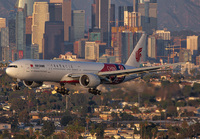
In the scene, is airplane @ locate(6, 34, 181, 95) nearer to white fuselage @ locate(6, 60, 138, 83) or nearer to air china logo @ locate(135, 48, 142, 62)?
white fuselage @ locate(6, 60, 138, 83)

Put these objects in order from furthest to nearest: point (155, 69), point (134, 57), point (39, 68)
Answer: point (134, 57), point (155, 69), point (39, 68)

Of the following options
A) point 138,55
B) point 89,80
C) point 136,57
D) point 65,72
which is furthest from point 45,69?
point 138,55

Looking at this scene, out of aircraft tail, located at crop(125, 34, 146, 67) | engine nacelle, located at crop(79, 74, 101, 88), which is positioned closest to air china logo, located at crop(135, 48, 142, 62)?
aircraft tail, located at crop(125, 34, 146, 67)

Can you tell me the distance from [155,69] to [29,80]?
21163 millimetres

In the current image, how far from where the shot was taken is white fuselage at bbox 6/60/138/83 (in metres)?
106

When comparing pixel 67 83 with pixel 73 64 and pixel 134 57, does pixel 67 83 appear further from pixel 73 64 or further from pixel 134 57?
pixel 134 57

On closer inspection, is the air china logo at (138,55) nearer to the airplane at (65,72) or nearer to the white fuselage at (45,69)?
the airplane at (65,72)

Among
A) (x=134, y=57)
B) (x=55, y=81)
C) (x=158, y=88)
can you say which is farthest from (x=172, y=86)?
(x=55, y=81)

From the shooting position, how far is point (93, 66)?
116 metres

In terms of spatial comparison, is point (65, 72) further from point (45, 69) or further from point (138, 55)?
point (138, 55)

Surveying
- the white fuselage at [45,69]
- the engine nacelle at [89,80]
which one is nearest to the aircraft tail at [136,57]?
the white fuselage at [45,69]

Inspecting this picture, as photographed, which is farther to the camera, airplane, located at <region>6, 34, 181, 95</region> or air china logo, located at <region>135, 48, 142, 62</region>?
air china logo, located at <region>135, 48, 142, 62</region>

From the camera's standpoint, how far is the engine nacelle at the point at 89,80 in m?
111

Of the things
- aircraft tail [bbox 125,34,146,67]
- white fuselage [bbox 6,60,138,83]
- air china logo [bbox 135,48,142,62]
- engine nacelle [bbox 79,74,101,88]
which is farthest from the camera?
air china logo [bbox 135,48,142,62]
